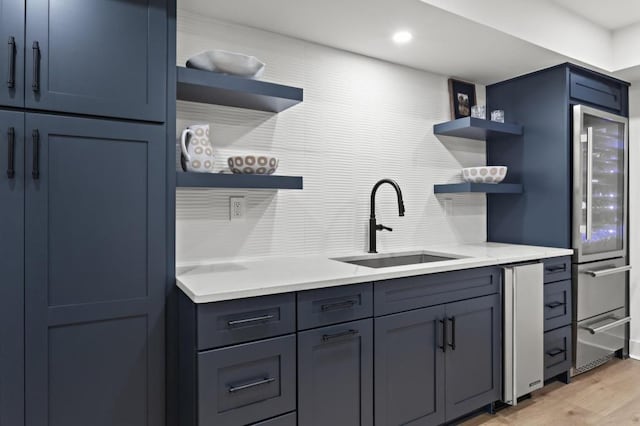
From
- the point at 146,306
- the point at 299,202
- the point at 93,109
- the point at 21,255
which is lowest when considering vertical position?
the point at 146,306

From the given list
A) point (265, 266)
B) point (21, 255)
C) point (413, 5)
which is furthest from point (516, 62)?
point (21, 255)

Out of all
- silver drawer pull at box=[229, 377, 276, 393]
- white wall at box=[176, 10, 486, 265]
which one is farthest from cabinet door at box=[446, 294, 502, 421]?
silver drawer pull at box=[229, 377, 276, 393]

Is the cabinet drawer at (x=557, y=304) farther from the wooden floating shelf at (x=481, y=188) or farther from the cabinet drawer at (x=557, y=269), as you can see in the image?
the wooden floating shelf at (x=481, y=188)

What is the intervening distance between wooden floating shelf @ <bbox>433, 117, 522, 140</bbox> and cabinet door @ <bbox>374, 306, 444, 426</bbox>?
52.7 inches

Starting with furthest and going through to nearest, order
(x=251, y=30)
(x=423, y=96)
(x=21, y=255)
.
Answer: (x=423, y=96), (x=251, y=30), (x=21, y=255)

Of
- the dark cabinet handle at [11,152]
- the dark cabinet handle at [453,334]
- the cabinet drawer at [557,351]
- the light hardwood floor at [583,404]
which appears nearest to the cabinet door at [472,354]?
the dark cabinet handle at [453,334]

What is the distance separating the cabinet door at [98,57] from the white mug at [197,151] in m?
0.23

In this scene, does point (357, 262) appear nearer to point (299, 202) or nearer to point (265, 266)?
point (299, 202)

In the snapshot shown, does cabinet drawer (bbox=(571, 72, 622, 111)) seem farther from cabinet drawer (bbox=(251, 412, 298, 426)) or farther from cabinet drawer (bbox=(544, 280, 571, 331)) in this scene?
cabinet drawer (bbox=(251, 412, 298, 426))

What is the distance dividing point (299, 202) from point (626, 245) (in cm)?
255

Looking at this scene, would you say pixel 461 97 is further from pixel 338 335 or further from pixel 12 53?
pixel 12 53

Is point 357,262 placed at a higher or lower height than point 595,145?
lower

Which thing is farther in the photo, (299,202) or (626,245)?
(626,245)

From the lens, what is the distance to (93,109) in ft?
4.99
